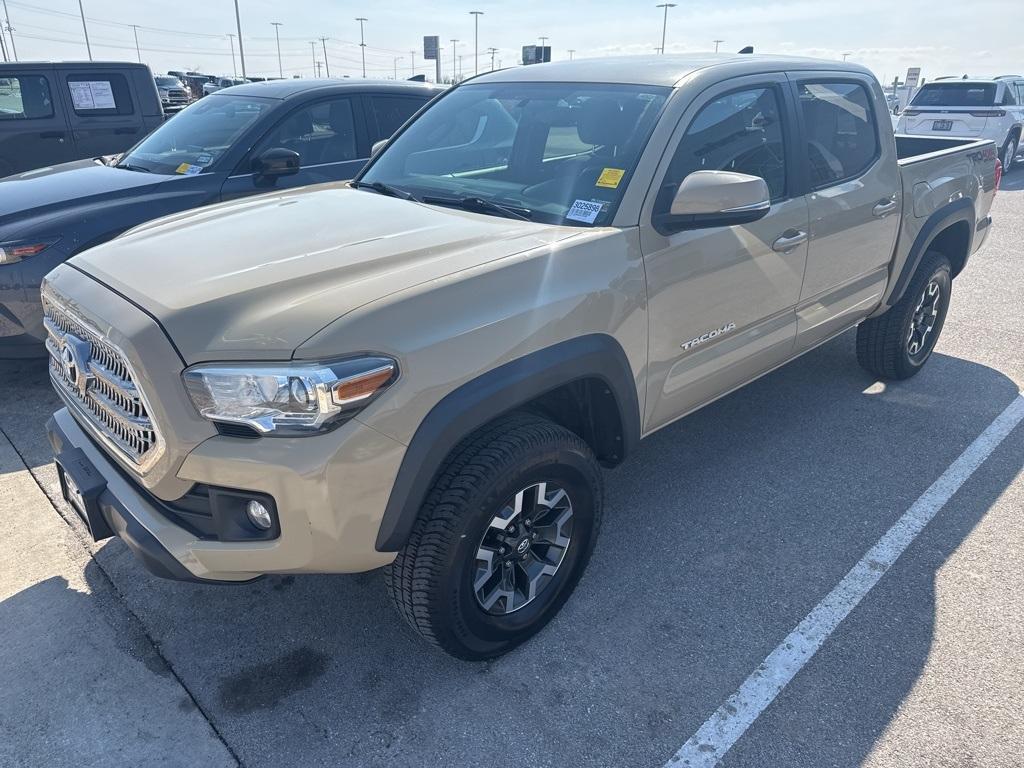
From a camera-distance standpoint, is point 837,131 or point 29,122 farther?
point 29,122

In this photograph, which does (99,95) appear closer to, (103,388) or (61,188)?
(61,188)

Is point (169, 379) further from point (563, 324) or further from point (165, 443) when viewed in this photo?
point (563, 324)

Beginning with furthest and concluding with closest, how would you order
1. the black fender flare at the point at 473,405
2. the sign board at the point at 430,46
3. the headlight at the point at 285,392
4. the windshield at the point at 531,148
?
1. the sign board at the point at 430,46
2. the windshield at the point at 531,148
3. the black fender flare at the point at 473,405
4. the headlight at the point at 285,392

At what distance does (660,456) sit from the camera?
3.94 meters

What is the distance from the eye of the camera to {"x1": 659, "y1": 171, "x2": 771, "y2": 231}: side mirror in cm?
254

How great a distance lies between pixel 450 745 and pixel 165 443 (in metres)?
1.22

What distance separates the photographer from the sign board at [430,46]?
39356 millimetres

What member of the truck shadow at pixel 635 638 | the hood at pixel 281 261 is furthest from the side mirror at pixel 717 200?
the truck shadow at pixel 635 638

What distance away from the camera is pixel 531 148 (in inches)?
125

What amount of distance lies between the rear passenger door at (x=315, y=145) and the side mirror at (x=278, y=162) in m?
0.23

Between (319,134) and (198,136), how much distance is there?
85cm

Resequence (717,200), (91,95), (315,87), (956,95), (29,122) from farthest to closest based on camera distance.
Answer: (956,95), (91,95), (29,122), (315,87), (717,200)

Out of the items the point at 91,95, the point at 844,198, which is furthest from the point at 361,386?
the point at 91,95

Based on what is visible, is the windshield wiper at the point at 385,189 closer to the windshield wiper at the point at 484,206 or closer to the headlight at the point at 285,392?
the windshield wiper at the point at 484,206
